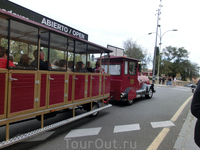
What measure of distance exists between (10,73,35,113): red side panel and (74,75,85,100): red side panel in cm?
147

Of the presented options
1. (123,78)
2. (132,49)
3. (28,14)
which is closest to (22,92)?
(28,14)

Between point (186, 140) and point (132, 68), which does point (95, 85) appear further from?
point (132, 68)

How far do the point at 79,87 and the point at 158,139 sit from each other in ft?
8.81

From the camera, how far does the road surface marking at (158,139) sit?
341 cm

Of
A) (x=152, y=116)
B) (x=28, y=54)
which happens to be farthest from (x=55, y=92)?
(x=152, y=116)

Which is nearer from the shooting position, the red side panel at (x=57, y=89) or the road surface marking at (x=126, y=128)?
the red side panel at (x=57, y=89)

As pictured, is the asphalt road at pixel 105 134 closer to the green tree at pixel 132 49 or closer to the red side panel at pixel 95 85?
the red side panel at pixel 95 85

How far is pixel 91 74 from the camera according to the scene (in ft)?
16.7

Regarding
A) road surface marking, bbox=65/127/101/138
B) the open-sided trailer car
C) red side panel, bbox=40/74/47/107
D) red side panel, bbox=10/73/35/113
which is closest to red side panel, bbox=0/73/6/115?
the open-sided trailer car

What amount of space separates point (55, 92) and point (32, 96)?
654 mm

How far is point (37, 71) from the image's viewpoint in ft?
10.7

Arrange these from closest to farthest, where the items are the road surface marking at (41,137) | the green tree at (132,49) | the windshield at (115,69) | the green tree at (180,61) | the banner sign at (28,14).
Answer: the banner sign at (28,14) → the road surface marking at (41,137) → the windshield at (115,69) → the green tree at (132,49) → the green tree at (180,61)

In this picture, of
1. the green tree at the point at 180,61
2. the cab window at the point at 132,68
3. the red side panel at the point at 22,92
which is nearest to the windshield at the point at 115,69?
the cab window at the point at 132,68

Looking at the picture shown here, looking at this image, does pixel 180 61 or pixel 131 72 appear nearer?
pixel 131 72
